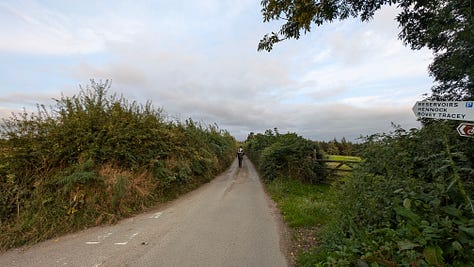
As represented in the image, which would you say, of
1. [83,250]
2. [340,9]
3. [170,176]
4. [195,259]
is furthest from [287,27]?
[170,176]

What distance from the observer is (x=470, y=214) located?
2326 millimetres

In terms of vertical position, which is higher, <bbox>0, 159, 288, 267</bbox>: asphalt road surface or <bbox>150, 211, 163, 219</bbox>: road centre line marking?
<bbox>150, 211, 163, 219</bbox>: road centre line marking

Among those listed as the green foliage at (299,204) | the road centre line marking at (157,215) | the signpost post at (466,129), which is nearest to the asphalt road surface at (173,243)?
the road centre line marking at (157,215)

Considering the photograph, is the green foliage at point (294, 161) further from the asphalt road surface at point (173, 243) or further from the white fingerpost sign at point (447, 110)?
the white fingerpost sign at point (447, 110)

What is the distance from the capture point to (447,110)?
2.68 metres

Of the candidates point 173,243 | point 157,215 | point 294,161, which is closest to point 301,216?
point 173,243

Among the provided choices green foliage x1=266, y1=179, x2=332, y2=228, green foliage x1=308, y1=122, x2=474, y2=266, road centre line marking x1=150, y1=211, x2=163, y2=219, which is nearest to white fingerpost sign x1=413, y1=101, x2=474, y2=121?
green foliage x1=308, y1=122, x2=474, y2=266

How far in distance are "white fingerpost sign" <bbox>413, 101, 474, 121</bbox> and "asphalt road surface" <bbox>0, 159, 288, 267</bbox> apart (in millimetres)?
3119

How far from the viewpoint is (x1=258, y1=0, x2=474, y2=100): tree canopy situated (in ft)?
10.3

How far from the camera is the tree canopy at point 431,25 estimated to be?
3.15 metres

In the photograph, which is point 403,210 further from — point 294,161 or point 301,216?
point 294,161

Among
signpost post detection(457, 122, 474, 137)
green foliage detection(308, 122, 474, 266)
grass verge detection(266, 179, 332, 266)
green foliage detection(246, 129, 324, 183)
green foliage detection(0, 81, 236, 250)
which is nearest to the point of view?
green foliage detection(308, 122, 474, 266)

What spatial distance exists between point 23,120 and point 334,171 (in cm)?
1238

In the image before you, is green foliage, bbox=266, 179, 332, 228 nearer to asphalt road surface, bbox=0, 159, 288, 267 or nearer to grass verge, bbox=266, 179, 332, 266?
grass verge, bbox=266, 179, 332, 266
